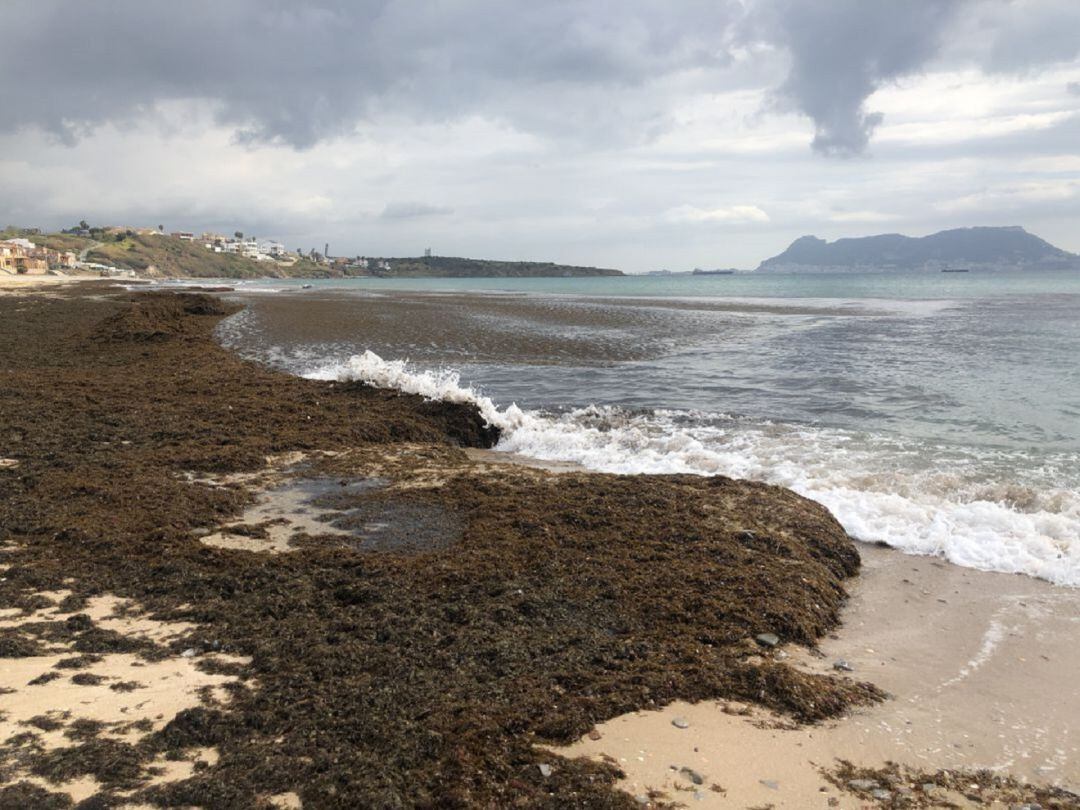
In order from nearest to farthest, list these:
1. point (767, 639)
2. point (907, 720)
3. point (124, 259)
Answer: point (907, 720) → point (767, 639) → point (124, 259)

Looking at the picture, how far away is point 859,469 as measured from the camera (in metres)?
9.38

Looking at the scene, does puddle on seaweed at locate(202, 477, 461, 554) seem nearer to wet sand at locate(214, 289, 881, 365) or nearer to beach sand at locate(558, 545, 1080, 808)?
beach sand at locate(558, 545, 1080, 808)

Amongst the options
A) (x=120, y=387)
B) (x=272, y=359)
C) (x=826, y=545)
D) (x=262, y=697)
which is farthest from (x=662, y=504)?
(x=272, y=359)

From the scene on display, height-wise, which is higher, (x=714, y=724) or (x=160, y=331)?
(x=160, y=331)

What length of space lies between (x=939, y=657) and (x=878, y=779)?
5.85ft

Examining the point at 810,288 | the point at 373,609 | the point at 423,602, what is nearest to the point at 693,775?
the point at 423,602

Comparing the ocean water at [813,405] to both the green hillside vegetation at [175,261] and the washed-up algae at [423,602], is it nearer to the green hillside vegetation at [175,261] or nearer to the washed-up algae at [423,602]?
the washed-up algae at [423,602]

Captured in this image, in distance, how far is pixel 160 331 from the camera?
20.9 meters

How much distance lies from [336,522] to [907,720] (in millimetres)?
5199

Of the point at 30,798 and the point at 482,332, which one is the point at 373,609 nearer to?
the point at 30,798

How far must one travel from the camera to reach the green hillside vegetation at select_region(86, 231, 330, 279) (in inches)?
5295

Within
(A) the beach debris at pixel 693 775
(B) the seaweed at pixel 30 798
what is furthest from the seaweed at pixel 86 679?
(A) the beach debris at pixel 693 775

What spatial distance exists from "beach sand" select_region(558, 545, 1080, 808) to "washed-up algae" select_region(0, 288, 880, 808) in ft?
0.56

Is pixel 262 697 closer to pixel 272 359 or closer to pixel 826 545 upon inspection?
pixel 826 545
